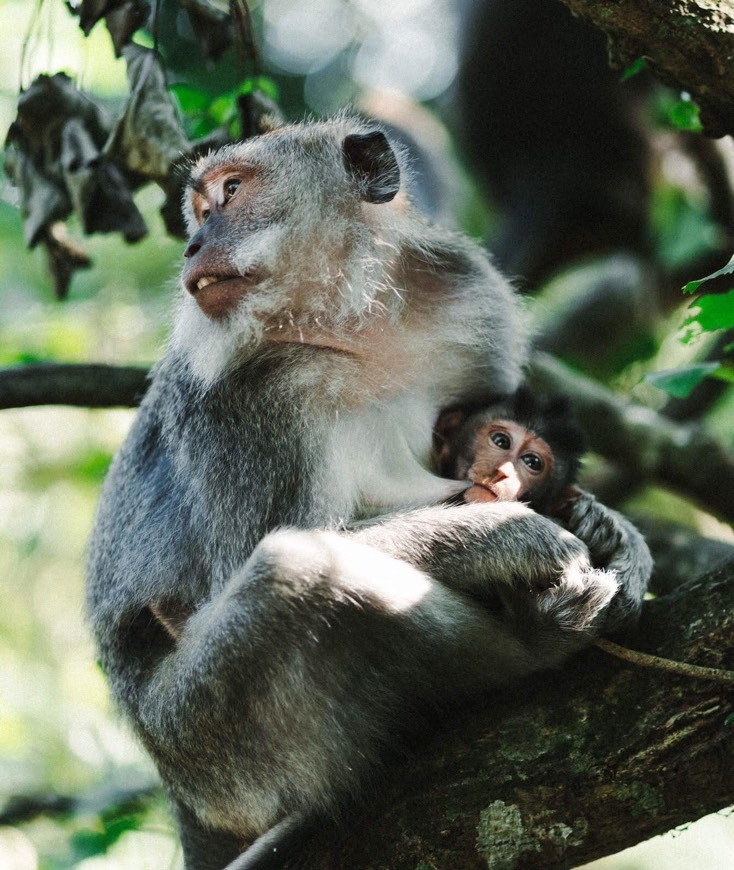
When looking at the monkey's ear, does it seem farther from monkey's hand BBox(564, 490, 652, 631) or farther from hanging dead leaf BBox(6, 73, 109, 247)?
monkey's hand BBox(564, 490, 652, 631)

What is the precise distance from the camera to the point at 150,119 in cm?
454

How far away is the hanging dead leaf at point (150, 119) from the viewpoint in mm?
4504

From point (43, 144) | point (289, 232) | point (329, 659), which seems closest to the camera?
point (329, 659)

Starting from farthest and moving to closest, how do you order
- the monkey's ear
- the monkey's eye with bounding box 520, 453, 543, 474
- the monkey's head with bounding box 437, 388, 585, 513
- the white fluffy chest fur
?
1. the monkey's ear
2. the monkey's eye with bounding box 520, 453, 543, 474
3. the monkey's head with bounding box 437, 388, 585, 513
4. the white fluffy chest fur

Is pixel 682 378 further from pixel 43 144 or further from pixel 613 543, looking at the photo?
pixel 43 144

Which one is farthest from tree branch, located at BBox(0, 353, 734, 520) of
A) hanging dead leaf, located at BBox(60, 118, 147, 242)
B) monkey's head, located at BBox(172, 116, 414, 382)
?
hanging dead leaf, located at BBox(60, 118, 147, 242)

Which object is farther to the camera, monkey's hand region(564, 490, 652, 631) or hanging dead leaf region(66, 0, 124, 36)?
hanging dead leaf region(66, 0, 124, 36)

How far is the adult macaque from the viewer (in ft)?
11.0

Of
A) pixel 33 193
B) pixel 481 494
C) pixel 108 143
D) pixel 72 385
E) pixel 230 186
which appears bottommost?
pixel 481 494

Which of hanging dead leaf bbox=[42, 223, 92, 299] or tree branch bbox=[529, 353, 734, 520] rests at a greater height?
hanging dead leaf bbox=[42, 223, 92, 299]

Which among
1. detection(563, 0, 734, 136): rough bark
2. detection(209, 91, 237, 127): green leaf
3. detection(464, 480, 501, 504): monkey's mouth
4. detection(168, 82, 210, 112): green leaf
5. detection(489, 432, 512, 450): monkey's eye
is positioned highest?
detection(168, 82, 210, 112): green leaf

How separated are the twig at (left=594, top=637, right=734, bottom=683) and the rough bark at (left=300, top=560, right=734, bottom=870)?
0.03 meters

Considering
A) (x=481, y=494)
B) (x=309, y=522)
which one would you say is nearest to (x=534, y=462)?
(x=481, y=494)

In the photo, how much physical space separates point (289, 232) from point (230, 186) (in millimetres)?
386
